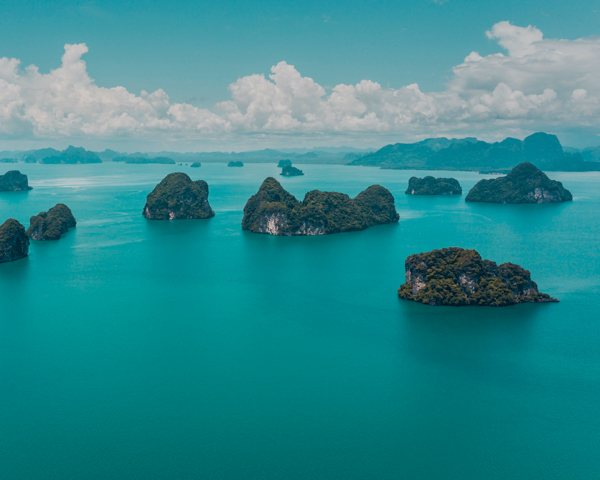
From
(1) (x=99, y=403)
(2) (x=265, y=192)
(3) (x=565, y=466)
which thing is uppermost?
(2) (x=265, y=192)

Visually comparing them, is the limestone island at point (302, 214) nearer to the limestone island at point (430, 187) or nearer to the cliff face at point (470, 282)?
the cliff face at point (470, 282)

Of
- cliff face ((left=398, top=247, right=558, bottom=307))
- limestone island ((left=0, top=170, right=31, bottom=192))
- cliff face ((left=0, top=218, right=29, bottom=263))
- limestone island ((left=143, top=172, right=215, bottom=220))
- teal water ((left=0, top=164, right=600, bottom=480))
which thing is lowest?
teal water ((left=0, top=164, right=600, bottom=480))

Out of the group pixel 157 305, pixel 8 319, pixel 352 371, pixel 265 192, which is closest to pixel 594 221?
pixel 265 192

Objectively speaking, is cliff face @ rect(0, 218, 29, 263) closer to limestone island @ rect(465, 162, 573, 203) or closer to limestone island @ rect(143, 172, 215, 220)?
limestone island @ rect(143, 172, 215, 220)

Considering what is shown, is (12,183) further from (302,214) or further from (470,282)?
(470,282)

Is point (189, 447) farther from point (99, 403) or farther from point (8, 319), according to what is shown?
point (8, 319)

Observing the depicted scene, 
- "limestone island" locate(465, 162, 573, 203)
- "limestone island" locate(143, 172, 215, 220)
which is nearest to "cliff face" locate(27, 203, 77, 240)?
"limestone island" locate(143, 172, 215, 220)

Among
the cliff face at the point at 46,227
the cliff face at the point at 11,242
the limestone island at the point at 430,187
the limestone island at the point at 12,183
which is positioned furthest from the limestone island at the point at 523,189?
the limestone island at the point at 12,183

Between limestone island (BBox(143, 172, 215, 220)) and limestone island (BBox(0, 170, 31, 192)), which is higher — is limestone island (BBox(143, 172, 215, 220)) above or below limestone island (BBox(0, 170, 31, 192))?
below
